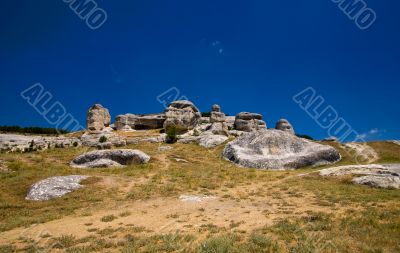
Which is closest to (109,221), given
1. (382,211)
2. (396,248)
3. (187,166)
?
(396,248)

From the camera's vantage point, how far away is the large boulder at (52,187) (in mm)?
23361

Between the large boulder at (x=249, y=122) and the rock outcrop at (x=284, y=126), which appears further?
the rock outcrop at (x=284, y=126)

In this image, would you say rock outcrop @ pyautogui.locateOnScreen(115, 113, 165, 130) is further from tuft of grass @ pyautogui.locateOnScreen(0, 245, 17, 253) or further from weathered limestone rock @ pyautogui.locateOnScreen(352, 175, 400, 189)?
tuft of grass @ pyautogui.locateOnScreen(0, 245, 17, 253)

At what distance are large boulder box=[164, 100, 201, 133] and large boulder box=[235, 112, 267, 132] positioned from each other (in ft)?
39.6

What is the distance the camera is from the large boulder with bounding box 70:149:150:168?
37000mm

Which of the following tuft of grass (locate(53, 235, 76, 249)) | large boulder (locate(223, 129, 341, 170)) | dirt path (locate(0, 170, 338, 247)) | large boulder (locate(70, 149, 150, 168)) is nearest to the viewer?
tuft of grass (locate(53, 235, 76, 249))

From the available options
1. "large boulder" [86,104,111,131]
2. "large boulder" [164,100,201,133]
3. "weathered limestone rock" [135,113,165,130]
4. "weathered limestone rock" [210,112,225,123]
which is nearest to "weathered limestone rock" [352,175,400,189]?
"large boulder" [164,100,201,133]

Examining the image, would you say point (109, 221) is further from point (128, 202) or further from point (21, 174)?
point (21, 174)

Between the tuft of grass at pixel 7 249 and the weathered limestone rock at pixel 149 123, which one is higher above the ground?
the weathered limestone rock at pixel 149 123

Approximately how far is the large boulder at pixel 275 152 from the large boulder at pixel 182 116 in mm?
29546

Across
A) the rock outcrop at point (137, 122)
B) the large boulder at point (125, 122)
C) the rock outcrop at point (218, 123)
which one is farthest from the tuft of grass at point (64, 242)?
the large boulder at point (125, 122)

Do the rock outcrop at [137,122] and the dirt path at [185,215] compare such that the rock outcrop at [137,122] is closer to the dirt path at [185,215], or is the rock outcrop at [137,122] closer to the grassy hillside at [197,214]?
the grassy hillside at [197,214]

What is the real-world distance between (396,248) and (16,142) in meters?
70.6

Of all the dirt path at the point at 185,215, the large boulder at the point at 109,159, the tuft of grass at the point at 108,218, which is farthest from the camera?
the large boulder at the point at 109,159
